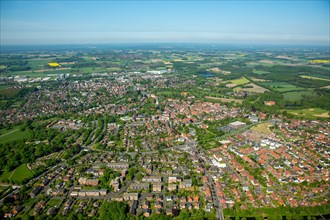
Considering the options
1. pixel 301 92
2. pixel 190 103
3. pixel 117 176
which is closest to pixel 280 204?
pixel 117 176

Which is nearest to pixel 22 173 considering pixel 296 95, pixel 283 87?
pixel 296 95

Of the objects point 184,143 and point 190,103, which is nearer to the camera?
point 184,143

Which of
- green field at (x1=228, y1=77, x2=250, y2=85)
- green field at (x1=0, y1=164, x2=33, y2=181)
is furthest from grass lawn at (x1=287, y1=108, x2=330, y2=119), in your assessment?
green field at (x1=0, y1=164, x2=33, y2=181)

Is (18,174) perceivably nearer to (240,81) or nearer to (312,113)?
(312,113)

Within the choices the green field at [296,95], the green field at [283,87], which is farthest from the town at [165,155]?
the green field at [283,87]

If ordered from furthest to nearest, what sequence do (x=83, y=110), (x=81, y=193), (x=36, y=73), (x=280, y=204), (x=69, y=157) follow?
(x=36, y=73) < (x=83, y=110) < (x=69, y=157) < (x=81, y=193) < (x=280, y=204)

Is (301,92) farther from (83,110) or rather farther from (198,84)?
(83,110)

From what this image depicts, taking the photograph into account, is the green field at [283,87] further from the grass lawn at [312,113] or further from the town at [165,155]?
the grass lawn at [312,113]
